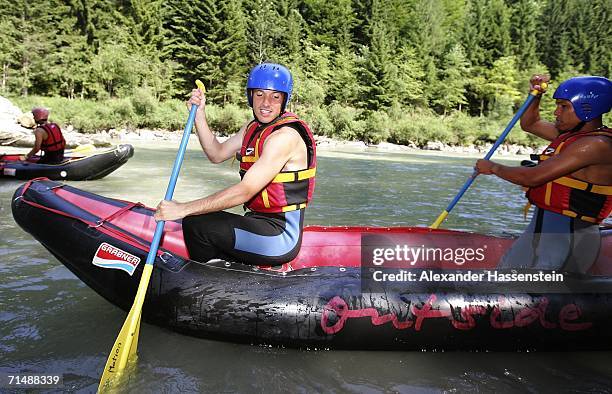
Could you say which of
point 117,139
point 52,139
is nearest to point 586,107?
point 52,139

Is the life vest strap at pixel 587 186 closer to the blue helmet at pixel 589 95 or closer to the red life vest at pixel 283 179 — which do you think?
the blue helmet at pixel 589 95

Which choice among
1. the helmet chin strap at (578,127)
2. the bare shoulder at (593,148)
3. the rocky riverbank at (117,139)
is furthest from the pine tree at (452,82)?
the bare shoulder at (593,148)

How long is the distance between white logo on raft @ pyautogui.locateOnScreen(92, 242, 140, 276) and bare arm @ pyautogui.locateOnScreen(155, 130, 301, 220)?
1.59 feet

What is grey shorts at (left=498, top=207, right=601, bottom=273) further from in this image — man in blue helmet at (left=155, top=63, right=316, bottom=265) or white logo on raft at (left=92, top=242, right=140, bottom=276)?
white logo on raft at (left=92, top=242, right=140, bottom=276)

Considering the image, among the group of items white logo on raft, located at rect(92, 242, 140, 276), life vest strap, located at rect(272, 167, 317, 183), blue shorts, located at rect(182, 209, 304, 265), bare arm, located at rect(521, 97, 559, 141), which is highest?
bare arm, located at rect(521, 97, 559, 141)

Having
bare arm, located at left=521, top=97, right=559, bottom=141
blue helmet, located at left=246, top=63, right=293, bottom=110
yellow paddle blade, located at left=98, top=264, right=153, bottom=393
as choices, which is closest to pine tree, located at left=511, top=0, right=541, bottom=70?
bare arm, located at left=521, top=97, right=559, bottom=141

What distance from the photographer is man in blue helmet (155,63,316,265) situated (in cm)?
288

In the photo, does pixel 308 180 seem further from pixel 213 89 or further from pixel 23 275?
pixel 213 89

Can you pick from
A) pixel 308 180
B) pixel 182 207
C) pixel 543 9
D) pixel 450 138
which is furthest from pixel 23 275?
pixel 543 9

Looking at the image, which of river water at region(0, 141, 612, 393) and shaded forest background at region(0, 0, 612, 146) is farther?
shaded forest background at region(0, 0, 612, 146)

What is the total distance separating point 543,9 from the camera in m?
54.8

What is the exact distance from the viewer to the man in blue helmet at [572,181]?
2.79 metres

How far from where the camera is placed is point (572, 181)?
296 centimetres

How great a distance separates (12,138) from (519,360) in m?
17.9
